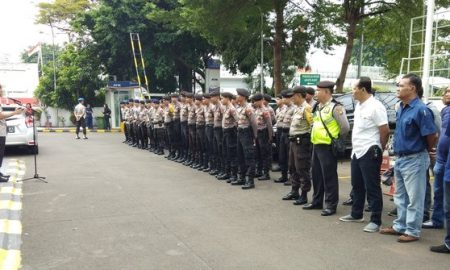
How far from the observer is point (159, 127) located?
1365 cm

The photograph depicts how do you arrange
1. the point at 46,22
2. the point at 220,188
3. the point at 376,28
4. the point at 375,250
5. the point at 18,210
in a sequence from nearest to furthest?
1. the point at 375,250
2. the point at 18,210
3. the point at 220,188
4. the point at 376,28
5. the point at 46,22

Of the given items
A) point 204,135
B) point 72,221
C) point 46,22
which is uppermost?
point 46,22

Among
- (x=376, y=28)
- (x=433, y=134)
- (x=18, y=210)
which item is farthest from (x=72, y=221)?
(x=376, y=28)

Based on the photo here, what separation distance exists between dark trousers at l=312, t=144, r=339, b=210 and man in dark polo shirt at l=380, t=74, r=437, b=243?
1191mm

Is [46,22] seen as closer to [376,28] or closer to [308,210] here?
[376,28]

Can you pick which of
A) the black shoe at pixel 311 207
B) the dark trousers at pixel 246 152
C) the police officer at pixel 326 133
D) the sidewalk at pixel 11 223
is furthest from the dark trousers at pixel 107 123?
the police officer at pixel 326 133

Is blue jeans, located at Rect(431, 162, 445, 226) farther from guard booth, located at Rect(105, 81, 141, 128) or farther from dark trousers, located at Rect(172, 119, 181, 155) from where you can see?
guard booth, located at Rect(105, 81, 141, 128)

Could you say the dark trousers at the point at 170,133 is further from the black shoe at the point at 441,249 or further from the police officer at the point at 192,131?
the black shoe at the point at 441,249

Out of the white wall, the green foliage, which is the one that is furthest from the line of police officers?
the white wall

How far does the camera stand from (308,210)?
6484 mm

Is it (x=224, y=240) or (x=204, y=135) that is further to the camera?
(x=204, y=135)

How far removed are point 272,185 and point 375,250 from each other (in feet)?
12.5

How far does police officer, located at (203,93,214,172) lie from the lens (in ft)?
31.7

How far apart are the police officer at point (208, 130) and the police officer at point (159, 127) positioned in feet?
11.3
